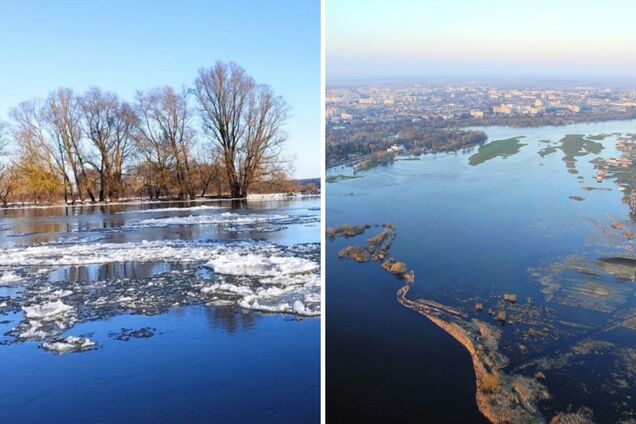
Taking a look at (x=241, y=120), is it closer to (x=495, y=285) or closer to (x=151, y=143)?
(x=151, y=143)

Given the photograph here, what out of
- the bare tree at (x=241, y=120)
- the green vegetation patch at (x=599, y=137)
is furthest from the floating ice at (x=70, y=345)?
the green vegetation patch at (x=599, y=137)

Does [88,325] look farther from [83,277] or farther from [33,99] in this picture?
[33,99]

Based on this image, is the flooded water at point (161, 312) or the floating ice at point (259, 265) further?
the floating ice at point (259, 265)

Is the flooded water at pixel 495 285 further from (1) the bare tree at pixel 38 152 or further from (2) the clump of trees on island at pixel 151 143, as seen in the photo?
(1) the bare tree at pixel 38 152

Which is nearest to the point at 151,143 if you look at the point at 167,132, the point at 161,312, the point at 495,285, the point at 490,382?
the point at 167,132

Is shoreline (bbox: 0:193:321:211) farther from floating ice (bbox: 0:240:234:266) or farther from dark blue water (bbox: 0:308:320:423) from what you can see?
dark blue water (bbox: 0:308:320:423)

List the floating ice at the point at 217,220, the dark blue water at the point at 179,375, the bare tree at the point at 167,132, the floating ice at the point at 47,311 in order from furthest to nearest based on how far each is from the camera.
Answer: the floating ice at the point at 217,220
the bare tree at the point at 167,132
the floating ice at the point at 47,311
the dark blue water at the point at 179,375

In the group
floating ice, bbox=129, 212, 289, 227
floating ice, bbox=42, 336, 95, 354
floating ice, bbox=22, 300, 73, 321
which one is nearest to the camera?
floating ice, bbox=42, 336, 95, 354

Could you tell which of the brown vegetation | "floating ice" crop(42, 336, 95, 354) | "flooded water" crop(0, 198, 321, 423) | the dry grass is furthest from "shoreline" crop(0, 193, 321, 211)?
the dry grass
